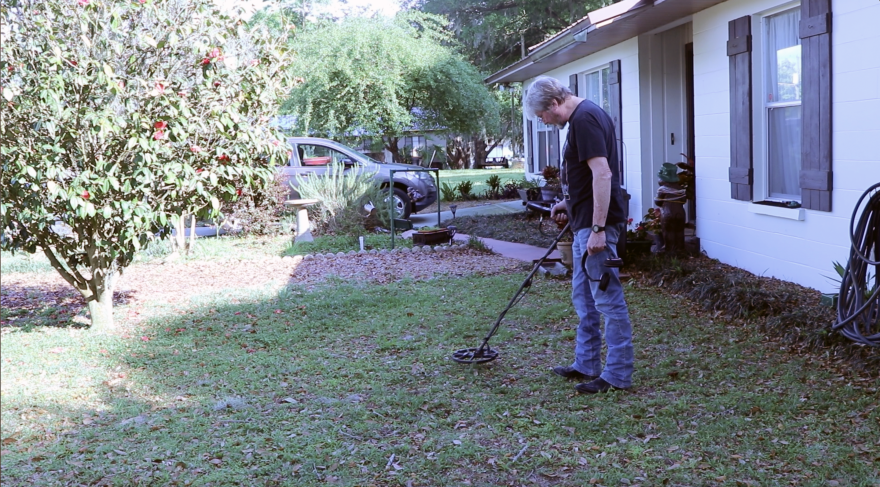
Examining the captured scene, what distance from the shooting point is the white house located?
5.98m

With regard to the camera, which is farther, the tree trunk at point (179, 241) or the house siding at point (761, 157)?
the tree trunk at point (179, 241)

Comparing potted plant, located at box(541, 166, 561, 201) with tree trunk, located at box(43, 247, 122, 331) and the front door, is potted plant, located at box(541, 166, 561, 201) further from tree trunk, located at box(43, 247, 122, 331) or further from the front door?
tree trunk, located at box(43, 247, 122, 331)

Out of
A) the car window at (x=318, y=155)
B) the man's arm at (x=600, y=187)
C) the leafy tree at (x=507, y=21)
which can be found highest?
the leafy tree at (x=507, y=21)

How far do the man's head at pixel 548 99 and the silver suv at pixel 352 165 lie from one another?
897 centimetres

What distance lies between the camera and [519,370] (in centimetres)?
512

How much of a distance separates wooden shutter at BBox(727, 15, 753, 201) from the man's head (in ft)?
12.0

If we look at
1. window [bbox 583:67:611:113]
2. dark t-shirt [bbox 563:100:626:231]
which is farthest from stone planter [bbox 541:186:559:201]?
dark t-shirt [bbox 563:100:626:231]

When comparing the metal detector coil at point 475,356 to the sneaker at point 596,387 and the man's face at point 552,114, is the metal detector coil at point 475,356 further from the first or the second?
the man's face at point 552,114

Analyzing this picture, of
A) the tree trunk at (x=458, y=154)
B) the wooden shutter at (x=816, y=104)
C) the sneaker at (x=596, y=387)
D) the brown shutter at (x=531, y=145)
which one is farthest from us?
the tree trunk at (x=458, y=154)

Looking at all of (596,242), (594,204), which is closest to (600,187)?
(594,204)

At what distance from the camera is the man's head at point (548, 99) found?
4.34 m

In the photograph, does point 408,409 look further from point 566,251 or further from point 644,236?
point 644,236

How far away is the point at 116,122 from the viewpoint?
5512mm

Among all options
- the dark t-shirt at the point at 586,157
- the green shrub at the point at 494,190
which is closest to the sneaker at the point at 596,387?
the dark t-shirt at the point at 586,157
